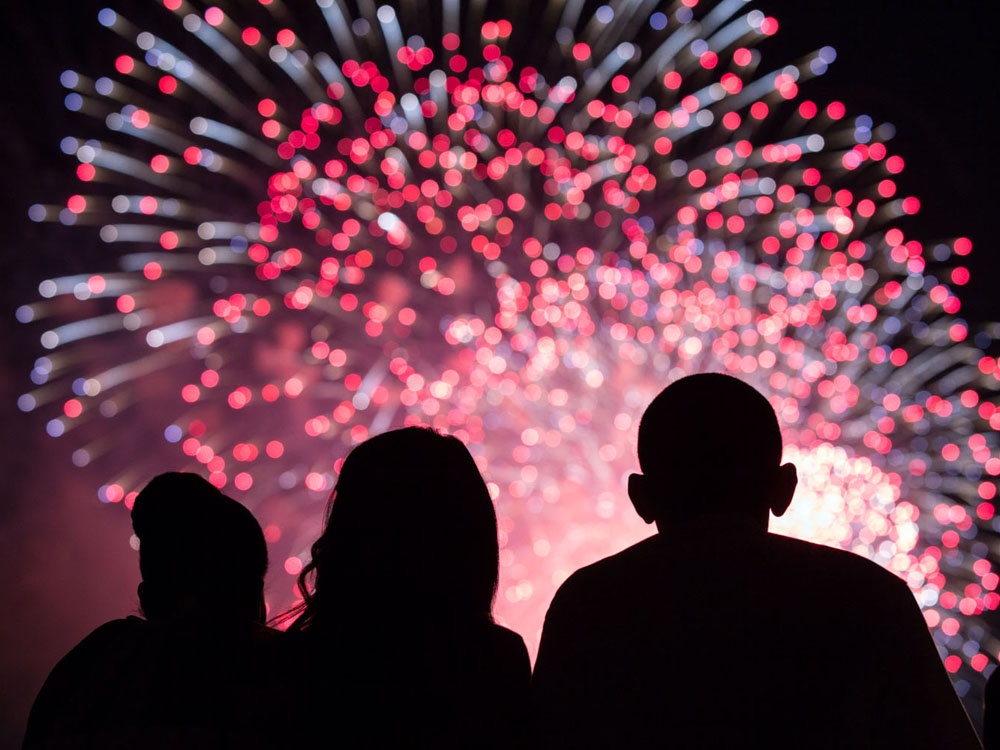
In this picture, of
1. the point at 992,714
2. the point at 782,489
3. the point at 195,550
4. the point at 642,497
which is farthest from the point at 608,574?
the point at 195,550

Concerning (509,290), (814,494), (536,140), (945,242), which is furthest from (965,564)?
(536,140)

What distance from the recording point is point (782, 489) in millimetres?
1582

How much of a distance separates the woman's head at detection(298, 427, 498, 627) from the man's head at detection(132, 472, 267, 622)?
43 centimetres

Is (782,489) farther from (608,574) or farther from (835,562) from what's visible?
(608,574)

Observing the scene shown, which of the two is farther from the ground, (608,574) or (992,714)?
(608,574)

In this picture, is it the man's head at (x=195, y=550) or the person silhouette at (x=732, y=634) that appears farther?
the man's head at (x=195, y=550)

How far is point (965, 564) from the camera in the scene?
7.50 m

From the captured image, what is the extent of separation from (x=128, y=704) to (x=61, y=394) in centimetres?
536

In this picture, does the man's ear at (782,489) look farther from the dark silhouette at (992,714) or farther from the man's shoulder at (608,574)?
the dark silhouette at (992,714)

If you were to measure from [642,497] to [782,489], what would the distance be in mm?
249

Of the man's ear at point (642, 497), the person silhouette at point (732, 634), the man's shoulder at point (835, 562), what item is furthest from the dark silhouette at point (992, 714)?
the man's ear at point (642, 497)

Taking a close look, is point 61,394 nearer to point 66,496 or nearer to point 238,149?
point 66,496

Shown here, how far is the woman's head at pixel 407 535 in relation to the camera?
1.66 meters

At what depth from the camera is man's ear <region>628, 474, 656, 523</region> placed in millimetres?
1616
